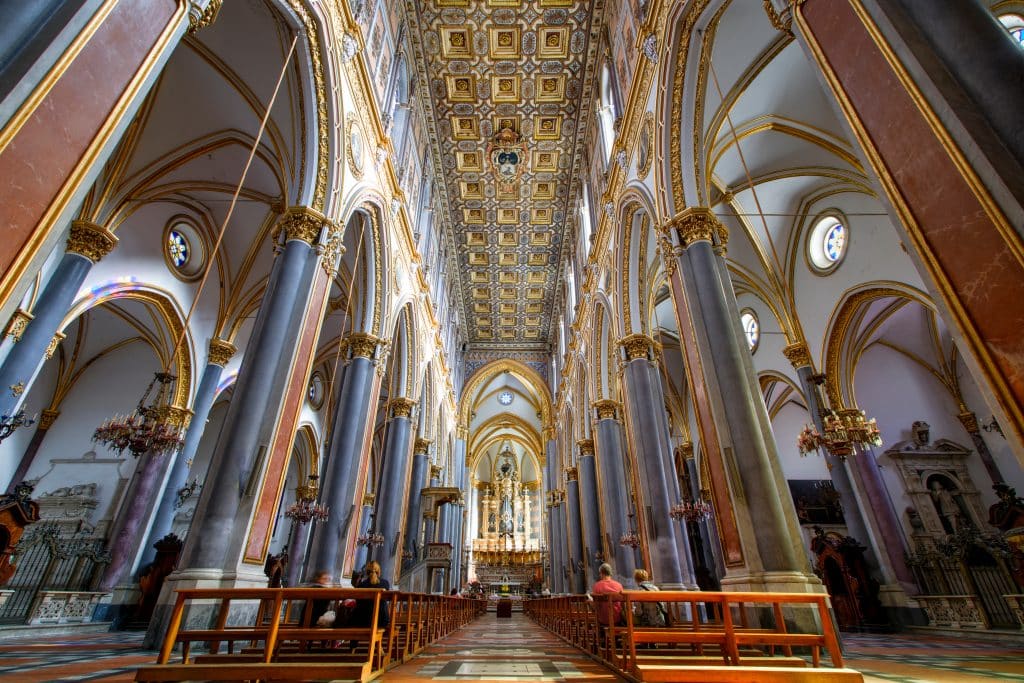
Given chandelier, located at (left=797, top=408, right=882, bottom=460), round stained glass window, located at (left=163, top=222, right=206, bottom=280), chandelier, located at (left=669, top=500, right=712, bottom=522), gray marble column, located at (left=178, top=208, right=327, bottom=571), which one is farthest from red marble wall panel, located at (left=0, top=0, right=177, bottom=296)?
round stained glass window, located at (left=163, top=222, right=206, bottom=280)

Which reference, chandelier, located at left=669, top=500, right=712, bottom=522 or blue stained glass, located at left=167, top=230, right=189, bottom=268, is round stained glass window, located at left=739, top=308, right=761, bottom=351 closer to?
chandelier, located at left=669, top=500, right=712, bottom=522

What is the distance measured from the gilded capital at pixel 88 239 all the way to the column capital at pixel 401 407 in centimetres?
737

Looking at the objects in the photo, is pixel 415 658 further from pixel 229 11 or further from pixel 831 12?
pixel 229 11

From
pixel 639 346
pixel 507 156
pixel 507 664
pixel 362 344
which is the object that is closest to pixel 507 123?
pixel 507 156

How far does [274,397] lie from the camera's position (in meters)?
5.82

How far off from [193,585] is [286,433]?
1.86 m

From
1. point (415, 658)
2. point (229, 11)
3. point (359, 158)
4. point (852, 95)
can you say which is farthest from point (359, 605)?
point (229, 11)

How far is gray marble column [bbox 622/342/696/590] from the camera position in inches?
333

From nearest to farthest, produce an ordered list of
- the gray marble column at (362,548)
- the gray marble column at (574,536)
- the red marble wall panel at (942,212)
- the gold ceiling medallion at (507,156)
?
the red marble wall panel at (942,212) → the gray marble column at (362,548) → the gold ceiling medallion at (507,156) → the gray marble column at (574,536)

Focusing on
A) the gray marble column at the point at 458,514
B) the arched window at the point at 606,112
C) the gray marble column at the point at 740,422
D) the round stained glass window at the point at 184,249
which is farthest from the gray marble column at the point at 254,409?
the gray marble column at the point at 458,514

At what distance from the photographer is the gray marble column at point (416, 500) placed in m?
14.5

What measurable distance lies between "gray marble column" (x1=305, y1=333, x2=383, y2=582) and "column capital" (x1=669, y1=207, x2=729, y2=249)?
646 centimetres

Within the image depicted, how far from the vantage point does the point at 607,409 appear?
13.4 meters

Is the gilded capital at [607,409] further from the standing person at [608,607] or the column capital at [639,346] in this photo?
the standing person at [608,607]
